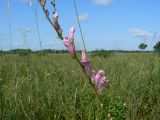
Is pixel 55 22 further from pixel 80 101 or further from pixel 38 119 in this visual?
pixel 80 101

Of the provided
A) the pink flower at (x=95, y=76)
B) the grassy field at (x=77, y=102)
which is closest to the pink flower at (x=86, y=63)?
the pink flower at (x=95, y=76)

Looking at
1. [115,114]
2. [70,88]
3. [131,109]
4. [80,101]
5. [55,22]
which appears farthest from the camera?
[70,88]

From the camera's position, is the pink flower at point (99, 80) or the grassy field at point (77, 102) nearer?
the pink flower at point (99, 80)

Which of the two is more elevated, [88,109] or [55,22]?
[55,22]

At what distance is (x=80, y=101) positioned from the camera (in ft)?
9.37

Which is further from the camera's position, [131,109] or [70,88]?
[70,88]

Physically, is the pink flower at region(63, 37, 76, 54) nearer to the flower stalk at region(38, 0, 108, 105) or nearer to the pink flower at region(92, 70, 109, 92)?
the flower stalk at region(38, 0, 108, 105)

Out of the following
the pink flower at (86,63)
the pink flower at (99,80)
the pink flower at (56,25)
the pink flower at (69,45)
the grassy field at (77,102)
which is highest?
the pink flower at (56,25)

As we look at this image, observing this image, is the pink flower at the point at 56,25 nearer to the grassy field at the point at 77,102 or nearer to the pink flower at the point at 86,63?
the pink flower at the point at 86,63

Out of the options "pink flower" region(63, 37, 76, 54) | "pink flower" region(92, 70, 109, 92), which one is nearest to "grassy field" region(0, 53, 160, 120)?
"pink flower" region(92, 70, 109, 92)

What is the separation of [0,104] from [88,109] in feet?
2.28

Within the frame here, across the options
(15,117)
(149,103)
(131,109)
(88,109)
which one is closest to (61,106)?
(88,109)

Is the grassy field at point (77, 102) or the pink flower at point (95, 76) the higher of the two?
the pink flower at point (95, 76)

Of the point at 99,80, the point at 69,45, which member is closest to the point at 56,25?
the point at 69,45
